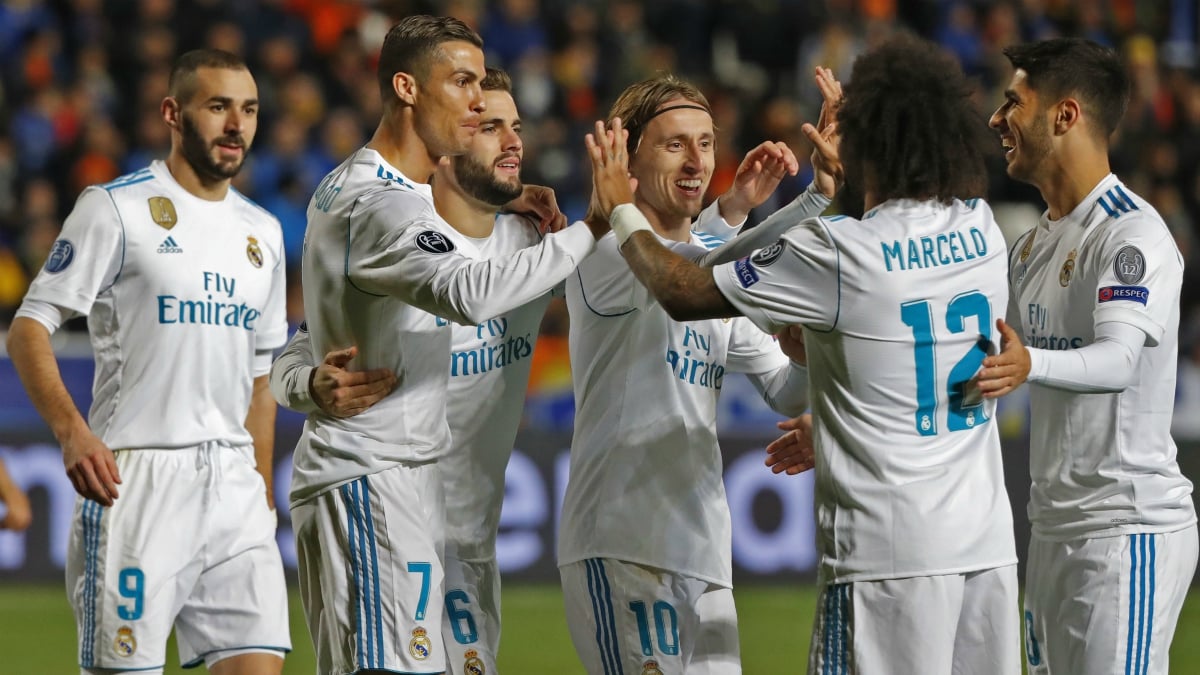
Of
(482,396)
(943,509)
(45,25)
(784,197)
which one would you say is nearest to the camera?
(943,509)

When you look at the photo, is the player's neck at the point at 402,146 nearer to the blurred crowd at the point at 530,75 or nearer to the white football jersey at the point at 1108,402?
the white football jersey at the point at 1108,402

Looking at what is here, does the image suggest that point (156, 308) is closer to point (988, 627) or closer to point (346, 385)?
point (346, 385)

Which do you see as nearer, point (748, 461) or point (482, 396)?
point (482, 396)

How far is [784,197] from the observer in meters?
14.0

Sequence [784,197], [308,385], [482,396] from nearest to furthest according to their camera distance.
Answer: [308,385]
[482,396]
[784,197]

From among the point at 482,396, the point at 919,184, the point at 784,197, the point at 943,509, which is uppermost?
the point at 784,197

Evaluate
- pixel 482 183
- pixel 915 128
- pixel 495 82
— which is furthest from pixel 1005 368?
pixel 495 82

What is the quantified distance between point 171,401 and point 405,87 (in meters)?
1.51

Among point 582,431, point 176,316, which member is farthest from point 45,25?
point 582,431

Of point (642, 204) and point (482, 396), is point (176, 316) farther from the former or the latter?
point (642, 204)

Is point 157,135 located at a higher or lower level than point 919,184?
higher

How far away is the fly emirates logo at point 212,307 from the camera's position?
5.94m

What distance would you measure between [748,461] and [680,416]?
5.80 meters

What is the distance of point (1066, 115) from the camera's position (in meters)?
5.40
